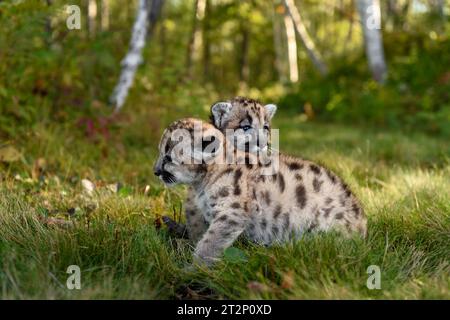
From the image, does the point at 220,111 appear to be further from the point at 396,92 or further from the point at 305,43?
the point at 305,43

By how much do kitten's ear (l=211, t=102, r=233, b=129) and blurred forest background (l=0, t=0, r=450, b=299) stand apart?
3.33ft

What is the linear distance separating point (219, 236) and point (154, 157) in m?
4.36

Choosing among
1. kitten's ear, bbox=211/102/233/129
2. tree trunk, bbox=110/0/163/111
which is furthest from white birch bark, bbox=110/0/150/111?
kitten's ear, bbox=211/102/233/129

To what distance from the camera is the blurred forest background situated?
4.20 meters

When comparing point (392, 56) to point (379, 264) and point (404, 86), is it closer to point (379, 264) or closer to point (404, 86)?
point (404, 86)

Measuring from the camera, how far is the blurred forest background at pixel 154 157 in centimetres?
420

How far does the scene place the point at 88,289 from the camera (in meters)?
3.87

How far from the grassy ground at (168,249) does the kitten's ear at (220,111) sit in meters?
0.93

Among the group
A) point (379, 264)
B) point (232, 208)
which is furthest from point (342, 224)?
point (232, 208)

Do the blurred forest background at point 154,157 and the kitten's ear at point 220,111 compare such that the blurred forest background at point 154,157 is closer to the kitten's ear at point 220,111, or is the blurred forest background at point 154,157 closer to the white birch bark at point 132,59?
the white birch bark at point 132,59

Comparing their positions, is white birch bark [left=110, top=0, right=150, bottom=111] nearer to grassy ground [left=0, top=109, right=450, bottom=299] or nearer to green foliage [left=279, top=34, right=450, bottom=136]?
grassy ground [left=0, top=109, right=450, bottom=299]

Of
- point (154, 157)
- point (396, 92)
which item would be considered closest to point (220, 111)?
point (154, 157)

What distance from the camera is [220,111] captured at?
6.80 m

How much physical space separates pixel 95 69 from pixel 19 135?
3303mm
